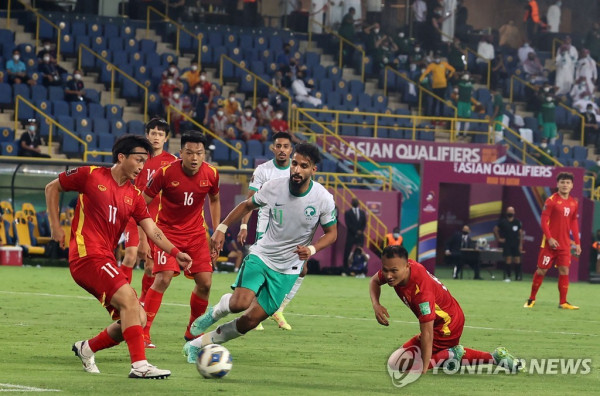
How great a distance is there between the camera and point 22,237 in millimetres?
28578

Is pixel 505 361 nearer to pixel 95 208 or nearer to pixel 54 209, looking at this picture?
pixel 95 208

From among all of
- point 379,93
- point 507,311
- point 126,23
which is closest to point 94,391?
point 507,311

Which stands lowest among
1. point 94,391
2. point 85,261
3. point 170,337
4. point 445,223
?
point 445,223

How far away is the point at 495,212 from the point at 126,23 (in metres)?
12.4

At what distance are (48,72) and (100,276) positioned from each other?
23.8m

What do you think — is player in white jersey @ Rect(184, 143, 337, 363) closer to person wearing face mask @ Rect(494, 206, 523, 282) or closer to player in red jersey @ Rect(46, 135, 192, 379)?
player in red jersey @ Rect(46, 135, 192, 379)

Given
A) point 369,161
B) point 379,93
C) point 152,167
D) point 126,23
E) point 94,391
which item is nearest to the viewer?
point 94,391

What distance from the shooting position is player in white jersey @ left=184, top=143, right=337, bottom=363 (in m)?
10.7

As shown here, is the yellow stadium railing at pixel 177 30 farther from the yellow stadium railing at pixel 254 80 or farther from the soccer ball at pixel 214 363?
the soccer ball at pixel 214 363

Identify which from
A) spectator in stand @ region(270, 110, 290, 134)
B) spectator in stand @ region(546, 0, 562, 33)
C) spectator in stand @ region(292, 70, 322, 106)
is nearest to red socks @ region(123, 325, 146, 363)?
spectator in stand @ region(270, 110, 290, 134)

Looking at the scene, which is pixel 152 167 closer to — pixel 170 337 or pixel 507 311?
pixel 170 337

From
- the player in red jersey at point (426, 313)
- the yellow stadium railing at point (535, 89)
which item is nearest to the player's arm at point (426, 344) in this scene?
the player in red jersey at point (426, 313)

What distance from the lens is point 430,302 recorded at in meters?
10.2

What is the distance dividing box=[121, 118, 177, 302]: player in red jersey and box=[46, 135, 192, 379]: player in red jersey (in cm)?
206
